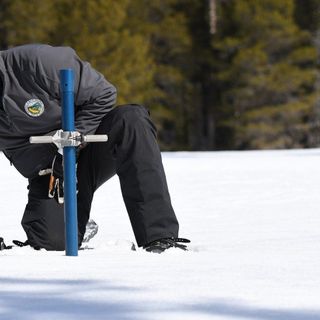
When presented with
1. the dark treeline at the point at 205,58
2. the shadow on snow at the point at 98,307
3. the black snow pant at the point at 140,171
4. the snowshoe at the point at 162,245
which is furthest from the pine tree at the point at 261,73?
the shadow on snow at the point at 98,307

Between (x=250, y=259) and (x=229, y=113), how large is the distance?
120ft

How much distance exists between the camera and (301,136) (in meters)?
41.5

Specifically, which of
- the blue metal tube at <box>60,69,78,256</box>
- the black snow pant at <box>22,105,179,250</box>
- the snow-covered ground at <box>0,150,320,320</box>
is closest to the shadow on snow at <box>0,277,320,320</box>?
the snow-covered ground at <box>0,150,320,320</box>

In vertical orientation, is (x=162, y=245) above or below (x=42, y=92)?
below

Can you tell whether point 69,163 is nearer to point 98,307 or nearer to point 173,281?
point 173,281

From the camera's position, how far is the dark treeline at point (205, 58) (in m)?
35.0

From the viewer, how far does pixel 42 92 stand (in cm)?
404

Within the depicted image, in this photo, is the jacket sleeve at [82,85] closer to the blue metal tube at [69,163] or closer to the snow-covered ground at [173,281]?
the blue metal tube at [69,163]

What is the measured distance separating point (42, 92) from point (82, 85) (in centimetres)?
17

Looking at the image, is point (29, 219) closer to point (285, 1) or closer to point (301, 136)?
point (285, 1)

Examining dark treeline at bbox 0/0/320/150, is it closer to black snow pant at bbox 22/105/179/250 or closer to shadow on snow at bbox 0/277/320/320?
black snow pant at bbox 22/105/179/250

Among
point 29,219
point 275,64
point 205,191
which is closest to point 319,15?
point 275,64

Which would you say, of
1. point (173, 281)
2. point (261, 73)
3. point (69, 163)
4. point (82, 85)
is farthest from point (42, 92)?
point (261, 73)

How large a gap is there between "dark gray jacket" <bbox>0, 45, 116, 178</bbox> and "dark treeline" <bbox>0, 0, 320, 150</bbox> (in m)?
30.5
